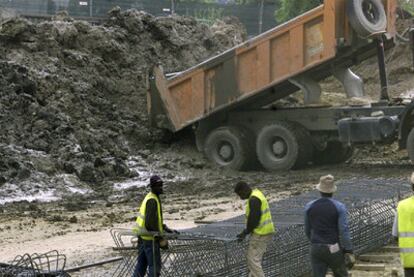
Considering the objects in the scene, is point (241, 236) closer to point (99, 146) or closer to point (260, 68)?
point (260, 68)

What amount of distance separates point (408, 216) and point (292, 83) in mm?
12019

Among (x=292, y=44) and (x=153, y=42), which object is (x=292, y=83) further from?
(x=153, y=42)

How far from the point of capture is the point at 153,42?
25.6 metres

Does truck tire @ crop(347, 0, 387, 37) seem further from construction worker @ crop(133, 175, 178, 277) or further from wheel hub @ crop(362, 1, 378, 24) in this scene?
construction worker @ crop(133, 175, 178, 277)

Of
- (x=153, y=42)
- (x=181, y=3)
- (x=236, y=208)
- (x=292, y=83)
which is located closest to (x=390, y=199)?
(x=236, y=208)

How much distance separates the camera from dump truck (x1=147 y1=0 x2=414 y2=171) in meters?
18.7

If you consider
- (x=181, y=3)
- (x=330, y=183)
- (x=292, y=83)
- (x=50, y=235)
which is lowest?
(x=50, y=235)

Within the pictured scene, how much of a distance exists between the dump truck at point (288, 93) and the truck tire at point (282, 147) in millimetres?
21

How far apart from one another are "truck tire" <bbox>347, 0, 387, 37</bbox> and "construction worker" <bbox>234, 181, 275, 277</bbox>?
10167mm

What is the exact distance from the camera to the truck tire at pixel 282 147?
1992 centimetres

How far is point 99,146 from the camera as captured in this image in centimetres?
2045

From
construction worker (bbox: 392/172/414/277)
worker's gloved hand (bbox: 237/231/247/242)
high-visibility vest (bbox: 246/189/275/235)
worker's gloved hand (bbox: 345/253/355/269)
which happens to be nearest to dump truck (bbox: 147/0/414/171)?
high-visibility vest (bbox: 246/189/275/235)

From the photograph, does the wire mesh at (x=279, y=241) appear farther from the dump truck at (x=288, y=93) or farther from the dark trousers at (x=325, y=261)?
the dump truck at (x=288, y=93)

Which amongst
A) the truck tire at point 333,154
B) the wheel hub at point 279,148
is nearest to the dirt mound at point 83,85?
the wheel hub at point 279,148
